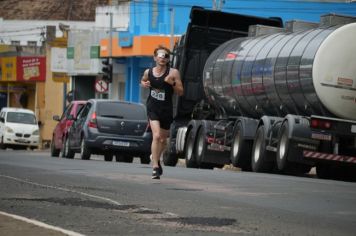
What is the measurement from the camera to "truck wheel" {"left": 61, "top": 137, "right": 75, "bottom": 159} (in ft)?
94.2

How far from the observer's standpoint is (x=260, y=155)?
A: 21.7 meters

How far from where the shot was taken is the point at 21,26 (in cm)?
9081

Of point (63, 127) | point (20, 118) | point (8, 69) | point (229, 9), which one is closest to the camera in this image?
point (63, 127)

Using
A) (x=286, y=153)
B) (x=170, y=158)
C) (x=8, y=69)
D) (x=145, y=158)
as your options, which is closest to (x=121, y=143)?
(x=145, y=158)

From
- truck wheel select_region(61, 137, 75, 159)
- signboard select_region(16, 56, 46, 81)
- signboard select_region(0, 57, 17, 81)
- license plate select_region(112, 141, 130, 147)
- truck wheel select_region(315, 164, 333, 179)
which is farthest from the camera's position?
signboard select_region(0, 57, 17, 81)

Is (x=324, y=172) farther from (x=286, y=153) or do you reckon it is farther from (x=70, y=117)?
(x=70, y=117)

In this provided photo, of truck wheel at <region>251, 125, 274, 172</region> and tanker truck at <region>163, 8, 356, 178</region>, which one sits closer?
tanker truck at <region>163, 8, 356, 178</region>

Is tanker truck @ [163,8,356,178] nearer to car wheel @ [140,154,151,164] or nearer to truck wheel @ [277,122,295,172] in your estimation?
truck wheel @ [277,122,295,172]

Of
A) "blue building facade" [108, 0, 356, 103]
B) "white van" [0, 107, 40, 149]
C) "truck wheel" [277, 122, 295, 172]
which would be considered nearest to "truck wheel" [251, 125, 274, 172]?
"truck wheel" [277, 122, 295, 172]

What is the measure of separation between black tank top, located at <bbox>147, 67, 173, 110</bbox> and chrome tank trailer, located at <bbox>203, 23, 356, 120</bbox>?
468cm

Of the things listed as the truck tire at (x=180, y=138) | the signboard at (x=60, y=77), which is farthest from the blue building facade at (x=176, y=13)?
the truck tire at (x=180, y=138)

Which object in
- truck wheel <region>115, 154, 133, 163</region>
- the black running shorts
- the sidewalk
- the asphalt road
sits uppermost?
the black running shorts

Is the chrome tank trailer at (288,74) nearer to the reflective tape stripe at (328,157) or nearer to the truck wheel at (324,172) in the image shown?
the reflective tape stripe at (328,157)

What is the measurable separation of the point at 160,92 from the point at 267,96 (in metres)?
6.76
